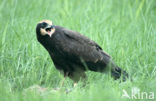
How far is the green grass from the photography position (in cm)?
538

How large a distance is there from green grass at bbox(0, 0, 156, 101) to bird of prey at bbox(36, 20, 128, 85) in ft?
0.53

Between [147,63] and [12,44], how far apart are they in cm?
229

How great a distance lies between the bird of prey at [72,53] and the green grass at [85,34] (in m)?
0.16

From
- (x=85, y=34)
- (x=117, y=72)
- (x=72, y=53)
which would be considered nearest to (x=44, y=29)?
(x=72, y=53)

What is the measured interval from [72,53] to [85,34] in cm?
146

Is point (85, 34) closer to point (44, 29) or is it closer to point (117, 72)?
point (117, 72)

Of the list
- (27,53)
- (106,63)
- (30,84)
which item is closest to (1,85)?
(30,84)

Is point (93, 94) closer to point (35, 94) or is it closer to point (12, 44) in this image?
point (35, 94)

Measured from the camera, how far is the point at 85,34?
7566 mm

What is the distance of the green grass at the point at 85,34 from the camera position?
5375mm

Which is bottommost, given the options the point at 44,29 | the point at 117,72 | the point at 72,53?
the point at 117,72

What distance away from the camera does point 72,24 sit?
795 cm

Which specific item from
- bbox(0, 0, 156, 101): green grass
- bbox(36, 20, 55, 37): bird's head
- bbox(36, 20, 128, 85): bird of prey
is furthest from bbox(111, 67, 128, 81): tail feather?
bbox(36, 20, 55, 37): bird's head

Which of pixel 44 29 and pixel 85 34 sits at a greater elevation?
pixel 44 29
